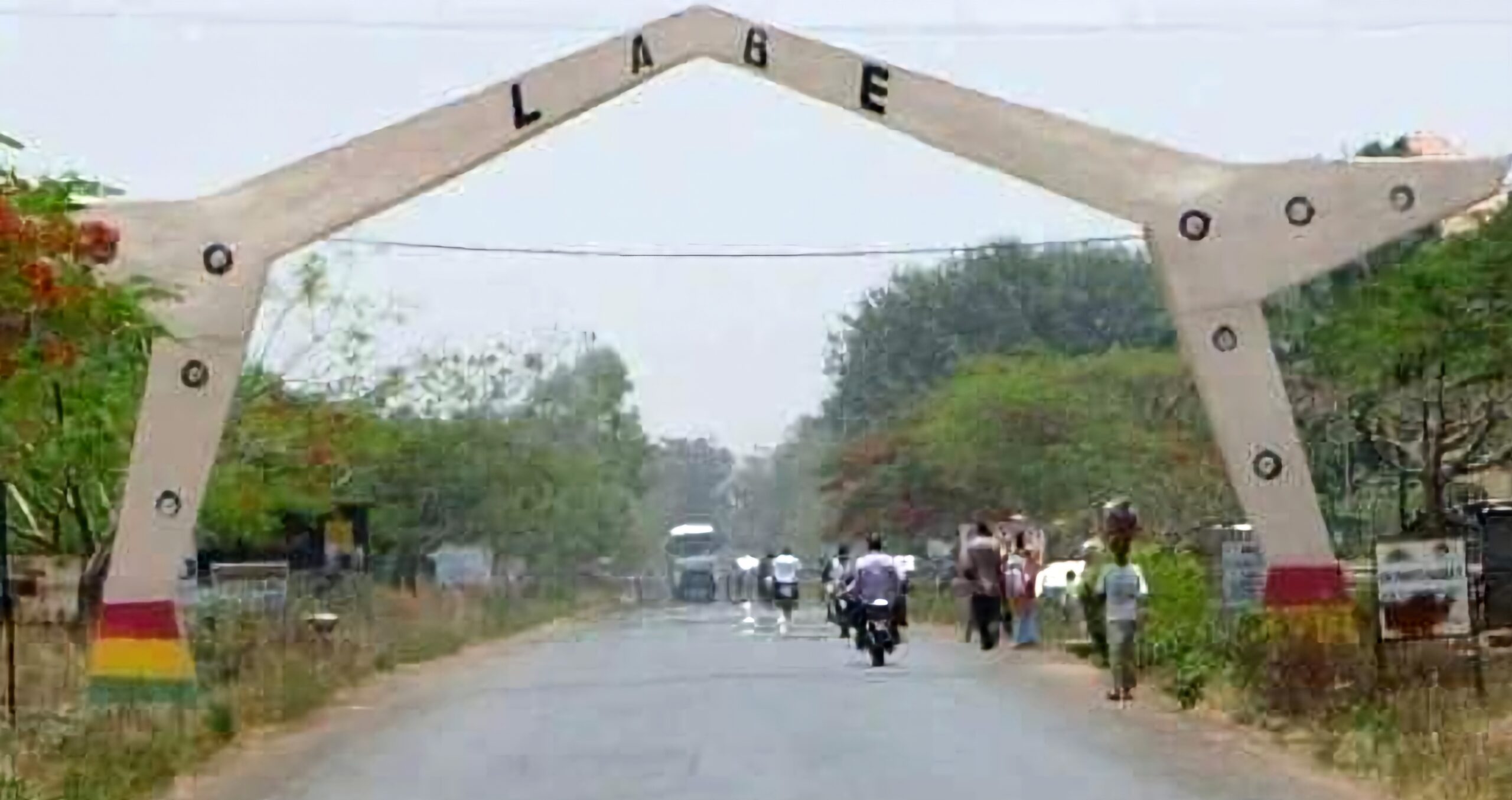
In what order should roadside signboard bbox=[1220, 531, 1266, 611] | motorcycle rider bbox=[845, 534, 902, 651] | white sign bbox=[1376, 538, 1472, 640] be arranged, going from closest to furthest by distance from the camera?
white sign bbox=[1376, 538, 1472, 640]
roadside signboard bbox=[1220, 531, 1266, 611]
motorcycle rider bbox=[845, 534, 902, 651]

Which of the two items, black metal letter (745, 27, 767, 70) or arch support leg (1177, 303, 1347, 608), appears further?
black metal letter (745, 27, 767, 70)

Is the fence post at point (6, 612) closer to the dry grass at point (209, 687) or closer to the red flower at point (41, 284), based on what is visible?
the dry grass at point (209, 687)

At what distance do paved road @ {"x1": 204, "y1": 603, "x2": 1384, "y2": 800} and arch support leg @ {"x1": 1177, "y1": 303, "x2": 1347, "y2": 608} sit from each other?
2.42 meters

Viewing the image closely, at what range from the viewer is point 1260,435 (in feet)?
99.6

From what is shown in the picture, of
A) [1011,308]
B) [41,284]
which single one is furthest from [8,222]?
[1011,308]

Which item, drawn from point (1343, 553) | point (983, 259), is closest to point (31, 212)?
point (1343, 553)

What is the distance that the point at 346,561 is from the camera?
4656cm

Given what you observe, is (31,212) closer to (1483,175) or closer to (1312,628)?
(1312,628)

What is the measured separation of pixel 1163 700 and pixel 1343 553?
13.6 metres

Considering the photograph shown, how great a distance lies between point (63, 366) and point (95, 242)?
87 cm

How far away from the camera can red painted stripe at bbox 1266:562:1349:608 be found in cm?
2970

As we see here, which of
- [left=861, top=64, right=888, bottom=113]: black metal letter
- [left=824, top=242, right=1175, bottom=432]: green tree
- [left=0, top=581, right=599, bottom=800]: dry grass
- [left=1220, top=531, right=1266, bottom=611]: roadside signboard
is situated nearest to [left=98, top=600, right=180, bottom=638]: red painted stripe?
[left=0, top=581, right=599, bottom=800]: dry grass

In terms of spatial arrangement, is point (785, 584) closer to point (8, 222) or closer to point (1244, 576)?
point (1244, 576)

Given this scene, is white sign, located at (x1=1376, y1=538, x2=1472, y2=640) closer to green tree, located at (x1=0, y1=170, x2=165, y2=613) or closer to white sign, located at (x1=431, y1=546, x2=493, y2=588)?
green tree, located at (x1=0, y1=170, x2=165, y2=613)
